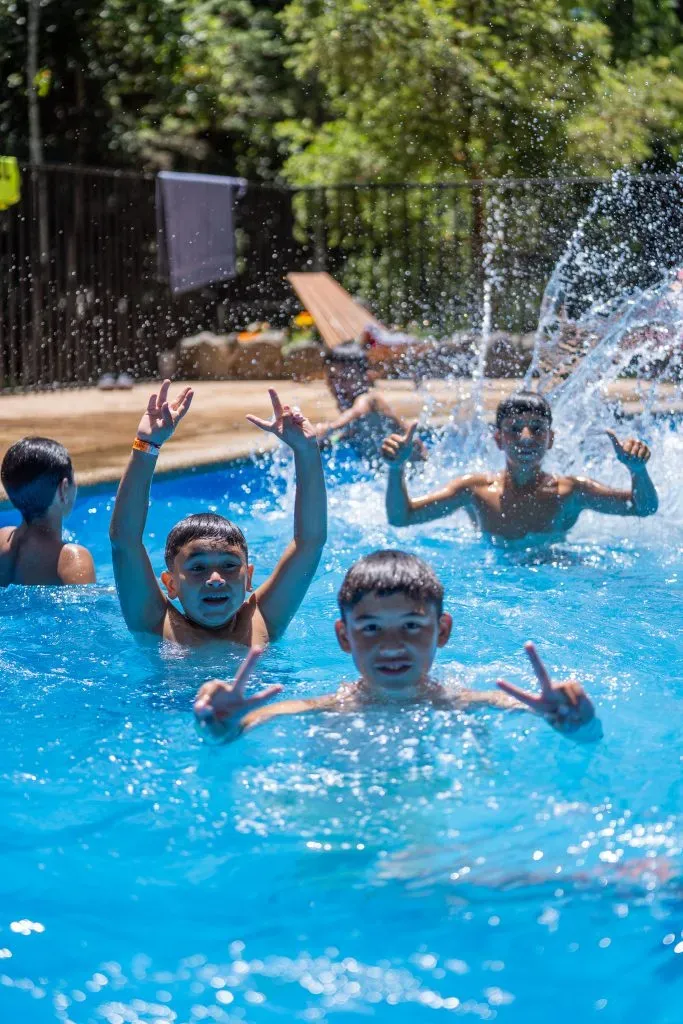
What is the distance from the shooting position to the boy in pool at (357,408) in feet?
27.7

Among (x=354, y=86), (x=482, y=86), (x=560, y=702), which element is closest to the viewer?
(x=560, y=702)

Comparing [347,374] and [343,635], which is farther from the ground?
[343,635]

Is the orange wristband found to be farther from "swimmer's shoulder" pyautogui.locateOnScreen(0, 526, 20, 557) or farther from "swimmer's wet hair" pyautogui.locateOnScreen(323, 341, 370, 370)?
"swimmer's wet hair" pyautogui.locateOnScreen(323, 341, 370, 370)

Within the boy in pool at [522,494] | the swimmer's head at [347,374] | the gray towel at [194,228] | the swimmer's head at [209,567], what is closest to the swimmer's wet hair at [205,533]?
the swimmer's head at [209,567]

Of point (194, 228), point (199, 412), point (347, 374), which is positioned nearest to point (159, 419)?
point (347, 374)

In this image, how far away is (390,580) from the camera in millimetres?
3332

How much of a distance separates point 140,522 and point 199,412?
759 cm

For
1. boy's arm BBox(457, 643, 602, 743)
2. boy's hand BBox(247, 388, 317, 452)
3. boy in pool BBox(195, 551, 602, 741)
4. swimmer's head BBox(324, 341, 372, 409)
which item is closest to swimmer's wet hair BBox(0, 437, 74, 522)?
boy's hand BBox(247, 388, 317, 452)

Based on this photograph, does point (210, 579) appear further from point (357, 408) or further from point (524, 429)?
point (357, 408)

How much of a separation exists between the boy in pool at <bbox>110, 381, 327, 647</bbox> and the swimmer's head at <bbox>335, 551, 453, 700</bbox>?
2.25ft

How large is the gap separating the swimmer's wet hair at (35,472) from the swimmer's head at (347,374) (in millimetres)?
4160

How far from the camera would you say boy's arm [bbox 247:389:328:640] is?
3.99 metres

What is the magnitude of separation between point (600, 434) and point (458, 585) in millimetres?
2526

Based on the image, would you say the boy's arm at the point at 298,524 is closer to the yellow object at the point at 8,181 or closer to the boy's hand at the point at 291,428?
the boy's hand at the point at 291,428
